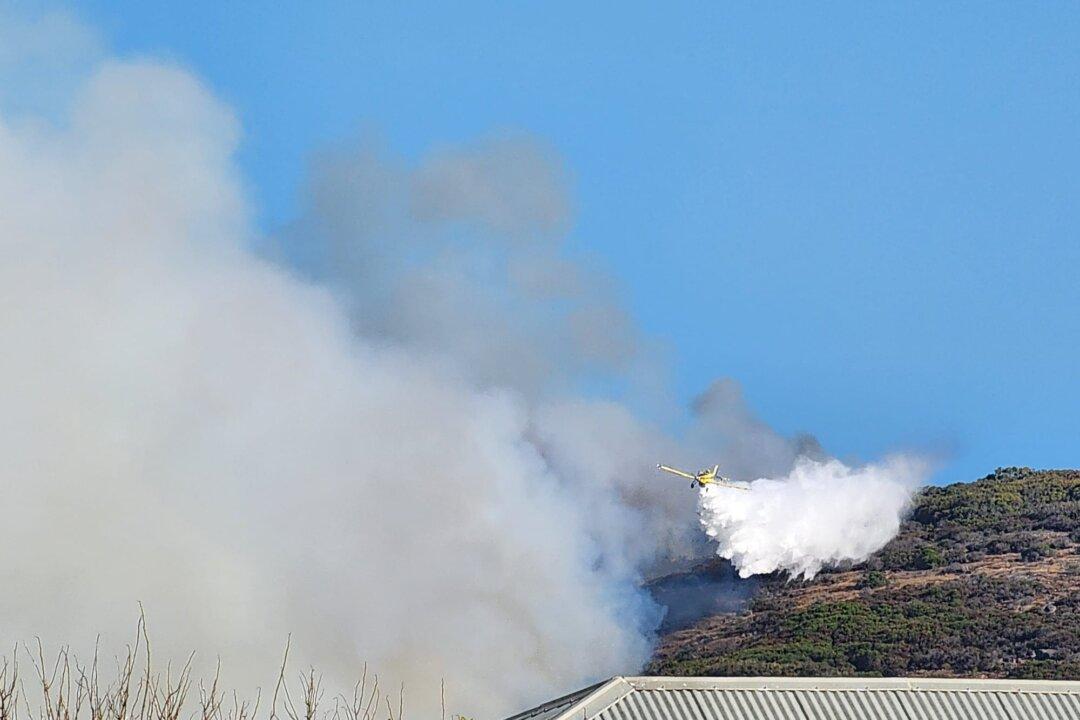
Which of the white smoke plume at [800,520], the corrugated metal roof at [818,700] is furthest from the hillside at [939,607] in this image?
the corrugated metal roof at [818,700]

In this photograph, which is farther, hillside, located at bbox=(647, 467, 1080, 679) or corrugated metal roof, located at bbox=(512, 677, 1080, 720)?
hillside, located at bbox=(647, 467, 1080, 679)

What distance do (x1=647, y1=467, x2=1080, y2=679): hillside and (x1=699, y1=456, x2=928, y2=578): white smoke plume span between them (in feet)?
5.41

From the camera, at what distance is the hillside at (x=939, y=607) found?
127688 mm

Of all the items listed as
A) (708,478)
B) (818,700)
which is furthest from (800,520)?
(818,700)

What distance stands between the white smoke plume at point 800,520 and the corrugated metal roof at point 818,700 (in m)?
105

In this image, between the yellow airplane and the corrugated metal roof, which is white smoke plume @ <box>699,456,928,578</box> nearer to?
the yellow airplane

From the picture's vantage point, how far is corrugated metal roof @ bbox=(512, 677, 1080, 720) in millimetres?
45688

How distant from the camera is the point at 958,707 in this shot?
4659 centimetres

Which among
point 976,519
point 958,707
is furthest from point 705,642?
point 958,707

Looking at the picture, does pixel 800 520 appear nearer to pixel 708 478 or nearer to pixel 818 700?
pixel 708 478

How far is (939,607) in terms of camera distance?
475ft

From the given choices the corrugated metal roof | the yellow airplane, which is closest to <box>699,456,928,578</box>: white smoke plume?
the yellow airplane

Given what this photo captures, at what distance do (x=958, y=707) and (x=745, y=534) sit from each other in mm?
113562

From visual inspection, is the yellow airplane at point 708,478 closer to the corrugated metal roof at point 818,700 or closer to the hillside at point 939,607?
the hillside at point 939,607
